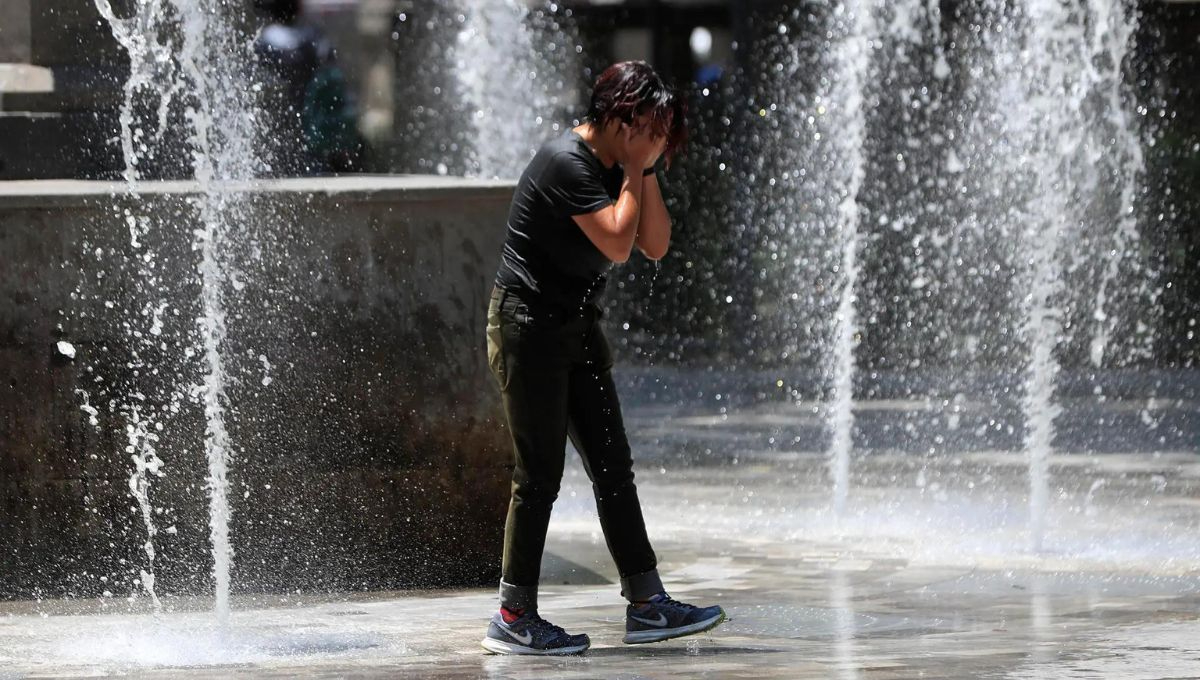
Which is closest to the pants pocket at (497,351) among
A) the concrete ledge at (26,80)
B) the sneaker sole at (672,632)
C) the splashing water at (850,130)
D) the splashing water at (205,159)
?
the sneaker sole at (672,632)

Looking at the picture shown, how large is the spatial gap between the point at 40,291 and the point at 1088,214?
803cm

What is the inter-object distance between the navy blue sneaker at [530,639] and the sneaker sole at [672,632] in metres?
0.14

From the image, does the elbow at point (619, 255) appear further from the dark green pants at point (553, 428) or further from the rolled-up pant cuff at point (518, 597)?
the rolled-up pant cuff at point (518, 597)

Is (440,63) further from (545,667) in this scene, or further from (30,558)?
(545,667)

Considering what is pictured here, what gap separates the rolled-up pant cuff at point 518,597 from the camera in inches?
195

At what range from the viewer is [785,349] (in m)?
12.1

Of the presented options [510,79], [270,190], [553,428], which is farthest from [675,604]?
[510,79]


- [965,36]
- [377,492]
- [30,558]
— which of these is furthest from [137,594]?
[965,36]

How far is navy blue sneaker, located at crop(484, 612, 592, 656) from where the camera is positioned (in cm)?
486

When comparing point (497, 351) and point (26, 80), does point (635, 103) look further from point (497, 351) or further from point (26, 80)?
point (26, 80)

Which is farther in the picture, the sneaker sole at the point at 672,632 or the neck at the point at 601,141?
the sneaker sole at the point at 672,632

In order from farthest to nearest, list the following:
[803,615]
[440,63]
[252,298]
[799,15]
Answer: [440,63] → [799,15] → [252,298] → [803,615]

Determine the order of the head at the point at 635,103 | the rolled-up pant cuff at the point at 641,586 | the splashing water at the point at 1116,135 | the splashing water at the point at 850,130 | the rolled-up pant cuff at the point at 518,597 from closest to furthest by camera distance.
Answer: the head at the point at 635,103 → the rolled-up pant cuff at the point at 518,597 → the rolled-up pant cuff at the point at 641,586 → the splashing water at the point at 1116,135 → the splashing water at the point at 850,130

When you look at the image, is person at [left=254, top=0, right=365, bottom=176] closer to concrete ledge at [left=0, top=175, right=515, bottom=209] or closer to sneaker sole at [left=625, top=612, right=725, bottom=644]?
concrete ledge at [left=0, top=175, right=515, bottom=209]
